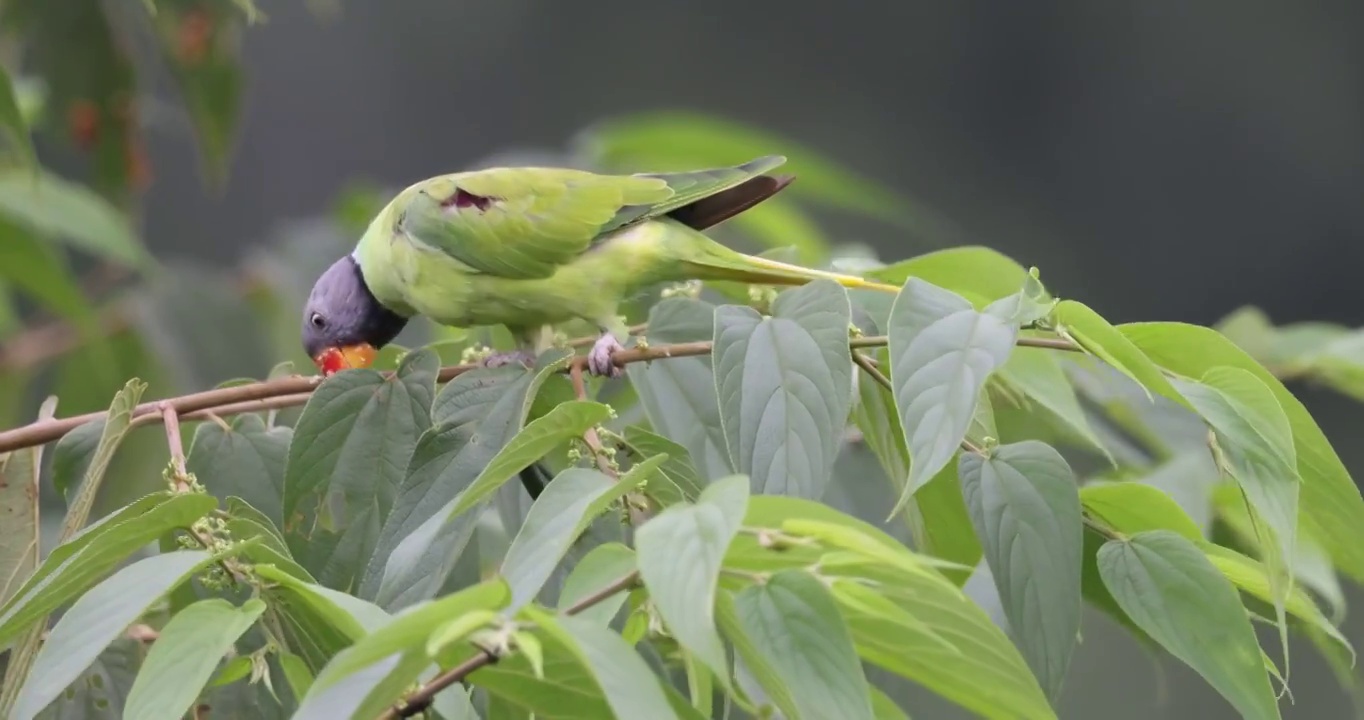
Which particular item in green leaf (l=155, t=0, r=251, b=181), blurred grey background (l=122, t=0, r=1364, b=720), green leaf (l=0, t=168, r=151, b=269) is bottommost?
blurred grey background (l=122, t=0, r=1364, b=720)

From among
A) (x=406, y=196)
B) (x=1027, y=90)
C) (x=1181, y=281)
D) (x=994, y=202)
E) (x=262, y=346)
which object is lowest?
(x=1181, y=281)

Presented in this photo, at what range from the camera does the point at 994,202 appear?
4.94 m

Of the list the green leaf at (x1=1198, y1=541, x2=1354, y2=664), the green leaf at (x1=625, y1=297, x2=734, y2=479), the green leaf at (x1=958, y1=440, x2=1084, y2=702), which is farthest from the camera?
the green leaf at (x1=625, y1=297, x2=734, y2=479)

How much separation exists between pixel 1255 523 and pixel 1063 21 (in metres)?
4.27

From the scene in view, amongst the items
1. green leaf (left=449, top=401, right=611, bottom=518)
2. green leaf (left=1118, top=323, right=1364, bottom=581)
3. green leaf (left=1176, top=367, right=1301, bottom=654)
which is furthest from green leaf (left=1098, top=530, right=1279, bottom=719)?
green leaf (left=449, top=401, right=611, bottom=518)

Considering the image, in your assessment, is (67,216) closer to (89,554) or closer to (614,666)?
(89,554)

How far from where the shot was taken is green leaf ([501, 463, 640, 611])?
2.39ft

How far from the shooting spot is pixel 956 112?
5.02m

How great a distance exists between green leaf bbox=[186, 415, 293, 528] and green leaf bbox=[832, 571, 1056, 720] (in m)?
0.55

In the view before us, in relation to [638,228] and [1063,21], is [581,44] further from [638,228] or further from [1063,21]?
[638,228]

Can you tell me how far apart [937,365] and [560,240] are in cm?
71

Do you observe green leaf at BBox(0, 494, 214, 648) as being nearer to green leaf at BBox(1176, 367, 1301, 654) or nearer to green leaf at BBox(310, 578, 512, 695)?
green leaf at BBox(310, 578, 512, 695)

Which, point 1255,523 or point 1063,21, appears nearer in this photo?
point 1255,523

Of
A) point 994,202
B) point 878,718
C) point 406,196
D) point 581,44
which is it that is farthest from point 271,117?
point 878,718
